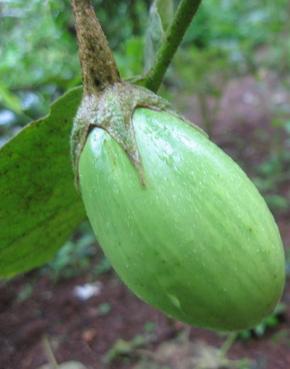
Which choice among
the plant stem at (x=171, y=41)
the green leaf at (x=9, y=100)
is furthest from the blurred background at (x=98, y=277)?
the plant stem at (x=171, y=41)

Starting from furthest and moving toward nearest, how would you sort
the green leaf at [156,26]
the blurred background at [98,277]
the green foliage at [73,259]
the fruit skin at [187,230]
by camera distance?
the green foliage at [73,259], the blurred background at [98,277], the green leaf at [156,26], the fruit skin at [187,230]

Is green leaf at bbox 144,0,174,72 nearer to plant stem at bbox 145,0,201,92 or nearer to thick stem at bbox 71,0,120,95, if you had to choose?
plant stem at bbox 145,0,201,92

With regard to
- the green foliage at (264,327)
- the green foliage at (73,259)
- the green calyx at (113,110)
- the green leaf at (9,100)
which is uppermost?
the green calyx at (113,110)

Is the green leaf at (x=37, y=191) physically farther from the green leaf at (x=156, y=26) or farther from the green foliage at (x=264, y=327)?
the green foliage at (x=264, y=327)

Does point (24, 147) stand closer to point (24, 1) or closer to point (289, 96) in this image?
point (24, 1)

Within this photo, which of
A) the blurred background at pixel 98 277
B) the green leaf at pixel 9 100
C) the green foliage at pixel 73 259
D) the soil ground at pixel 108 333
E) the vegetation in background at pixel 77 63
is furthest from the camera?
the green foliage at pixel 73 259

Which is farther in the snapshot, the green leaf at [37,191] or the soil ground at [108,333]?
the soil ground at [108,333]

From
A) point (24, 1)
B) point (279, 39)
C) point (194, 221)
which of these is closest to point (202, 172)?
point (194, 221)

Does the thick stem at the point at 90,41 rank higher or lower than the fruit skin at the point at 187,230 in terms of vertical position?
higher
